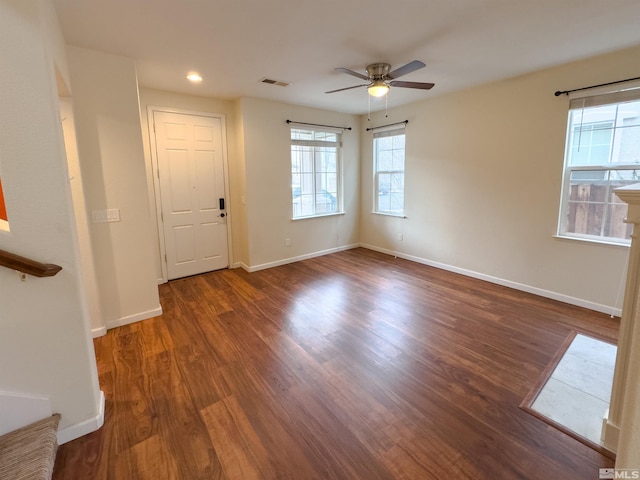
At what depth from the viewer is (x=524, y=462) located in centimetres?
158

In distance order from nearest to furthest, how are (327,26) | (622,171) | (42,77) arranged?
(42,77) → (327,26) → (622,171)

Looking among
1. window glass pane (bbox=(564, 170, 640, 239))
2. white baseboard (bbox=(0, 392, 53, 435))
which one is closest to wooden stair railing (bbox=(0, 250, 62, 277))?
white baseboard (bbox=(0, 392, 53, 435))


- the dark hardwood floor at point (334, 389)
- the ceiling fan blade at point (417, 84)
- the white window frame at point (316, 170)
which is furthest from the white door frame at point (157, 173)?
the ceiling fan blade at point (417, 84)

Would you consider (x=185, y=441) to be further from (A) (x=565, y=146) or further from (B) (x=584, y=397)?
(A) (x=565, y=146)

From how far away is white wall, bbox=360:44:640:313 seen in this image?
321 centimetres

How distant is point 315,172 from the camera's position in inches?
211

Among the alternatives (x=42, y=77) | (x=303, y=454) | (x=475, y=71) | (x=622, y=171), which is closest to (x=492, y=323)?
(x=622, y=171)

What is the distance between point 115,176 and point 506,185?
4371mm

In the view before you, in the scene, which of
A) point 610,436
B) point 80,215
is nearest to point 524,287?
point 610,436

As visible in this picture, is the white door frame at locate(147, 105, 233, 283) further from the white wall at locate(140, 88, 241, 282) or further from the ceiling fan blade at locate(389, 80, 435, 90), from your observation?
the ceiling fan blade at locate(389, 80, 435, 90)

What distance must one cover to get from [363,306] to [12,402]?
282 centimetres

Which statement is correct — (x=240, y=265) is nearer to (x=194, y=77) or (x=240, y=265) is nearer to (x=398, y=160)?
(x=194, y=77)

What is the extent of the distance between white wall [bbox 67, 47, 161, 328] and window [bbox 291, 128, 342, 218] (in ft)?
8.13

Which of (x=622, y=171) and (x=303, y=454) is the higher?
(x=622, y=171)
